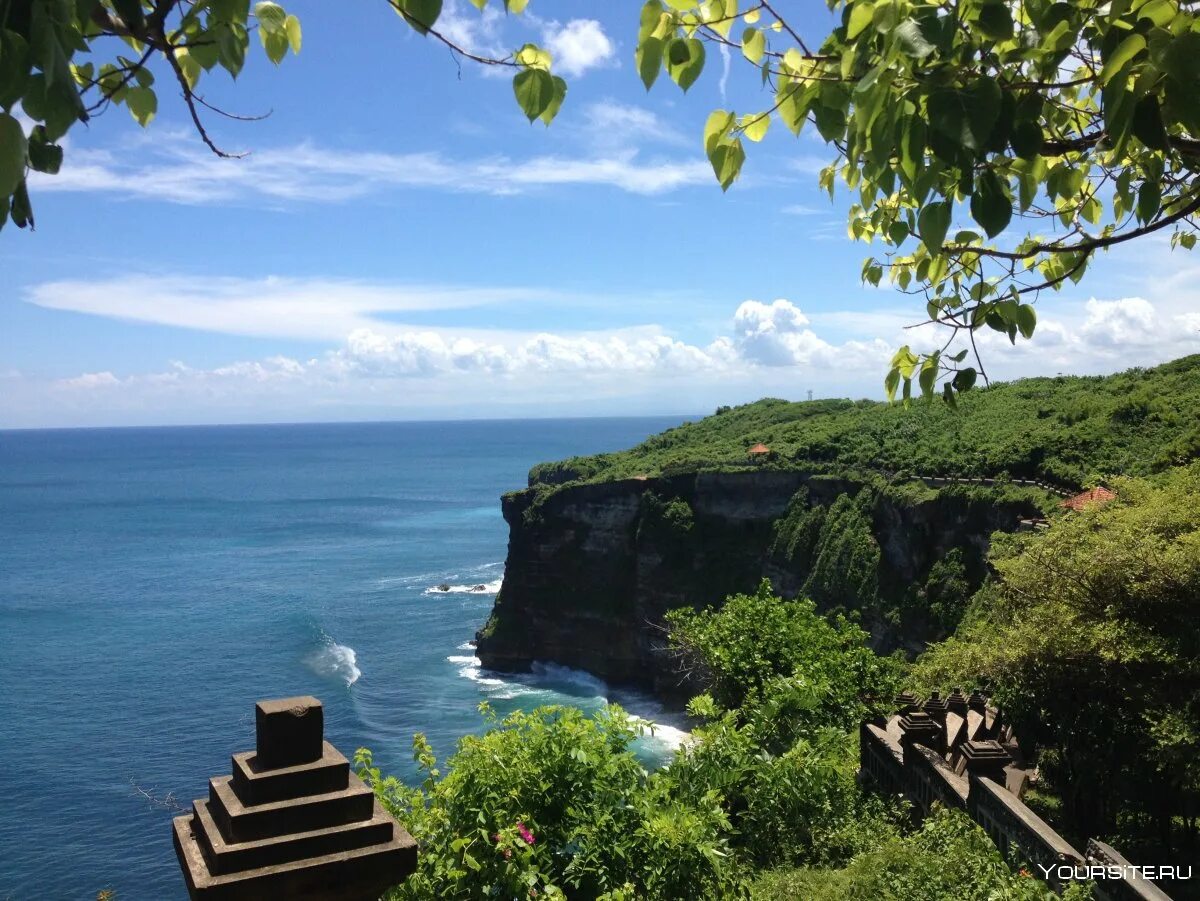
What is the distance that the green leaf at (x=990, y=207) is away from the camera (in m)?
2.88

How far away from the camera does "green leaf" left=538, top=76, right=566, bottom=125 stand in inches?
118

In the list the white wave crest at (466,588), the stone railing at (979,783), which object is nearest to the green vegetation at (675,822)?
the stone railing at (979,783)

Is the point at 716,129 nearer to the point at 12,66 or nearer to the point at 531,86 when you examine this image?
the point at 531,86

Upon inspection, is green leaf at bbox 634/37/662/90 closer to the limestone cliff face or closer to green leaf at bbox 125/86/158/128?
green leaf at bbox 125/86/158/128

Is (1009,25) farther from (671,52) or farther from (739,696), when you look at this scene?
(739,696)

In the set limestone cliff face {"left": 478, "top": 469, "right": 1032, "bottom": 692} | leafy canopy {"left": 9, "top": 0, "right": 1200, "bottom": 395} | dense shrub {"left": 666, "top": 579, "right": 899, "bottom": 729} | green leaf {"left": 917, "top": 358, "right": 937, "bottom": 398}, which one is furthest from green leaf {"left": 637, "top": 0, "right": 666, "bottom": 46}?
limestone cliff face {"left": 478, "top": 469, "right": 1032, "bottom": 692}

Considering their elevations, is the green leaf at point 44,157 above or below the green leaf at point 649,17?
below

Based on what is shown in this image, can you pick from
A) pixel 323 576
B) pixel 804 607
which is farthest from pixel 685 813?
pixel 323 576

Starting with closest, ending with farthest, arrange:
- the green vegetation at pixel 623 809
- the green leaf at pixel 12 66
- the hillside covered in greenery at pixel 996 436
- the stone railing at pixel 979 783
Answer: the green leaf at pixel 12 66 → the green vegetation at pixel 623 809 → the stone railing at pixel 979 783 → the hillside covered in greenery at pixel 996 436

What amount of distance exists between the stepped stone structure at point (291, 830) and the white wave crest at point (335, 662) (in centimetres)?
5243

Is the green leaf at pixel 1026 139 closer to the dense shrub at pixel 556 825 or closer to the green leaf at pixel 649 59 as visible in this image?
the green leaf at pixel 649 59

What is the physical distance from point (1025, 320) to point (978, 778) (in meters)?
9.63

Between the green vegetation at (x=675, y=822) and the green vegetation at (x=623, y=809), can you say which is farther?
the green vegetation at (x=675, y=822)

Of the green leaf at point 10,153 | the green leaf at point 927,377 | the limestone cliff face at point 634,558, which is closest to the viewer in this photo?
the green leaf at point 10,153
